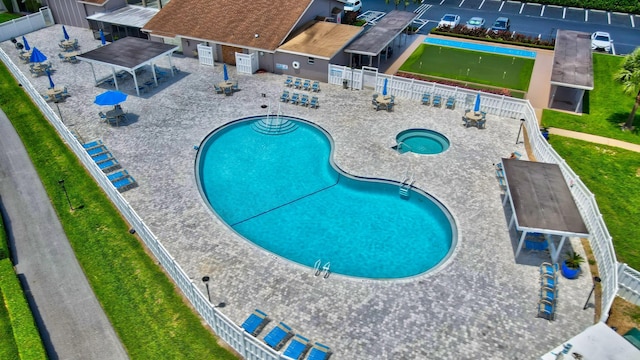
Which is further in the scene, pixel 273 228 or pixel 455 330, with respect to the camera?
pixel 273 228

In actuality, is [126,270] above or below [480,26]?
below

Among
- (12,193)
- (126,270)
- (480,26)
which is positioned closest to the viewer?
(126,270)

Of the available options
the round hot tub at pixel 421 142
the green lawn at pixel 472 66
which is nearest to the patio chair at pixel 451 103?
the round hot tub at pixel 421 142

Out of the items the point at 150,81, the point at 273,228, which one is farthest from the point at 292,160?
the point at 150,81

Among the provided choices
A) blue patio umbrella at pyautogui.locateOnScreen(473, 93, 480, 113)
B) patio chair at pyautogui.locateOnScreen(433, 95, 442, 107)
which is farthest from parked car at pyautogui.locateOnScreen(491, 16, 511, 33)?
blue patio umbrella at pyautogui.locateOnScreen(473, 93, 480, 113)

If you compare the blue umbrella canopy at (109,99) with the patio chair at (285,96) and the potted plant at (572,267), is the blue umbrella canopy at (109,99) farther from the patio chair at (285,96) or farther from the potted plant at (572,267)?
the potted plant at (572,267)

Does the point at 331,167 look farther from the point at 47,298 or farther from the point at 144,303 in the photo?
the point at 47,298
